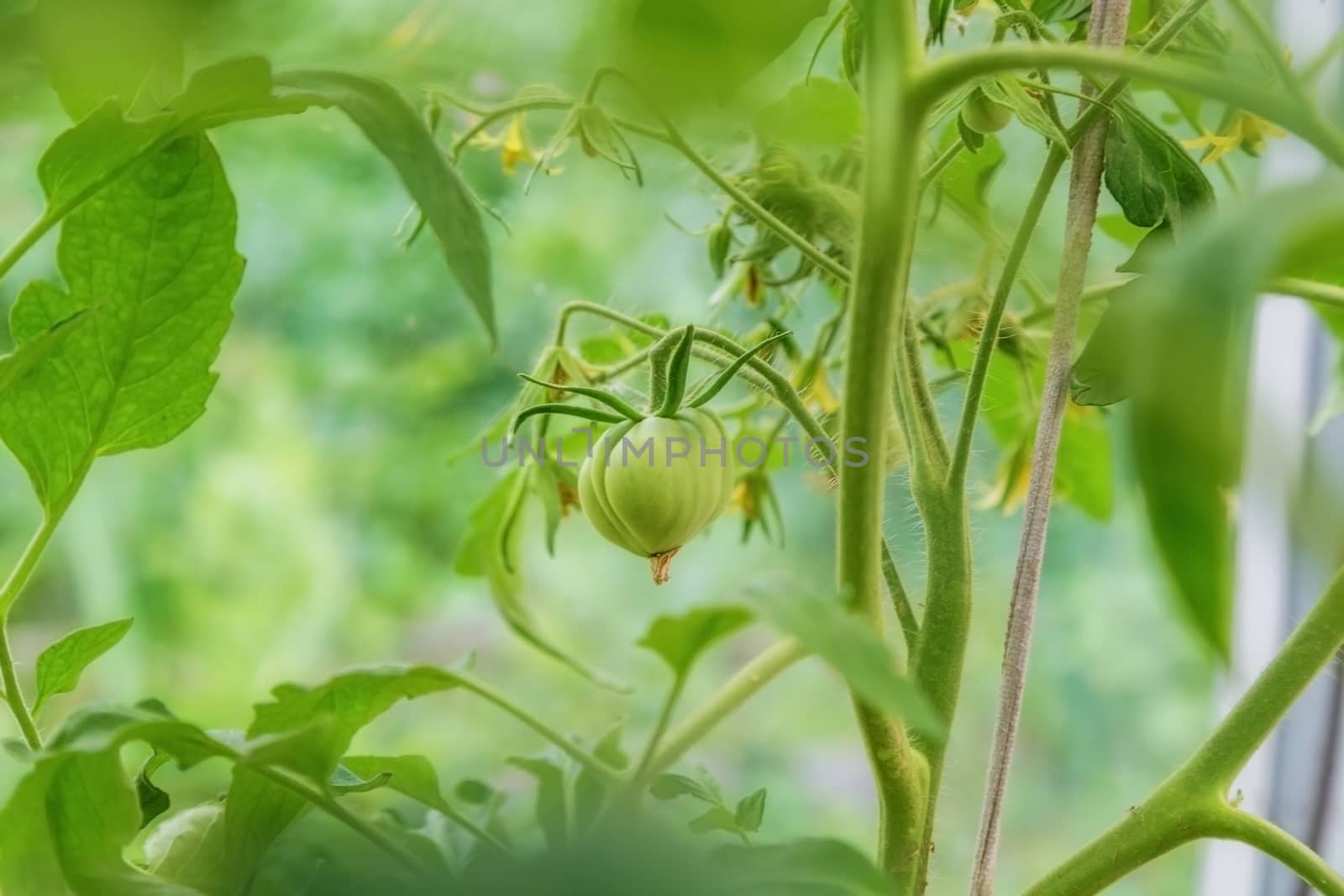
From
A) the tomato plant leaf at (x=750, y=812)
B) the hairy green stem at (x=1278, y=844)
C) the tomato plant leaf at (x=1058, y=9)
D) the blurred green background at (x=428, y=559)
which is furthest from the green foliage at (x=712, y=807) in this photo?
the blurred green background at (x=428, y=559)

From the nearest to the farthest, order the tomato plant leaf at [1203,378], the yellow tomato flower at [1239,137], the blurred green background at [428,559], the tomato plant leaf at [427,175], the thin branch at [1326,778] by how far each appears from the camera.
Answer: the tomato plant leaf at [1203,378], the tomato plant leaf at [427,175], the yellow tomato flower at [1239,137], the thin branch at [1326,778], the blurred green background at [428,559]

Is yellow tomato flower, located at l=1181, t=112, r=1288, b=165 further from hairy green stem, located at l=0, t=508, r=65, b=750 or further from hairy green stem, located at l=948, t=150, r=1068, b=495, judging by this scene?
hairy green stem, located at l=0, t=508, r=65, b=750

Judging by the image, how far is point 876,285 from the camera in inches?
8.1

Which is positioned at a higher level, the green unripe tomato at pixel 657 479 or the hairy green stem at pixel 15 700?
the green unripe tomato at pixel 657 479

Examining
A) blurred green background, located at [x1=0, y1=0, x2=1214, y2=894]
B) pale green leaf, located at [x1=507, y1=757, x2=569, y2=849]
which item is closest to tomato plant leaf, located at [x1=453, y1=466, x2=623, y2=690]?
pale green leaf, located at [x1=507, y1=757, x2=569, y2=849]

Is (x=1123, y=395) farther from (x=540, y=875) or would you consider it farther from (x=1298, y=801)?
(x=1298, y=801)

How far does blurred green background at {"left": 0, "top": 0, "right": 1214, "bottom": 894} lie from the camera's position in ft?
3.14

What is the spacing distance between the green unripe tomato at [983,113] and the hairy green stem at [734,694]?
123 millimetres

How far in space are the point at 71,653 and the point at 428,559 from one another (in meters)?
0.94

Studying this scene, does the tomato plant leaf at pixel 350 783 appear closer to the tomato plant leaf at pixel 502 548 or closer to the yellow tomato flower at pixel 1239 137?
the tomato plant leaf at pixel 502 548

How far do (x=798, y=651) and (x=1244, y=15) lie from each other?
0.50ft

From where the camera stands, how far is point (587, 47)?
0.98 ft

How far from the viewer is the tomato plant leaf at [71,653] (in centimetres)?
28

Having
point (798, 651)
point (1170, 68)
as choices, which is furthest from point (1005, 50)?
point (798, 651)
